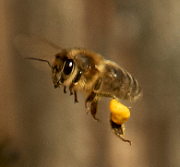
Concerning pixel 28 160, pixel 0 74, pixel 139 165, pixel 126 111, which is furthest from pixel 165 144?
pixel 126 111

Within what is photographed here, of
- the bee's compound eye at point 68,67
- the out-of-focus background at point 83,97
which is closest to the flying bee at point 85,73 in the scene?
the bee's compound eye at point 68,67

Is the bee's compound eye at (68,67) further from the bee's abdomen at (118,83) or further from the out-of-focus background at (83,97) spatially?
the out-of-focus background at (83,97)

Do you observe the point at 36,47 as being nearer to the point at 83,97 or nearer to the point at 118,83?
the point at 118,83

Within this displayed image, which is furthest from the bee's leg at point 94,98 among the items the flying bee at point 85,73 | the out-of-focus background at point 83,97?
the out-of-focus background at point 83,97

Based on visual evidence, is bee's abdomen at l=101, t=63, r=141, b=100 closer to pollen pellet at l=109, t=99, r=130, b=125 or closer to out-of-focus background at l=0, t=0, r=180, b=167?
pollen pellet at l=109, t=99, r=130, b=125

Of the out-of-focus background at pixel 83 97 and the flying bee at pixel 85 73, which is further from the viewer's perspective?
the out-of-focus background at pixel 83 97

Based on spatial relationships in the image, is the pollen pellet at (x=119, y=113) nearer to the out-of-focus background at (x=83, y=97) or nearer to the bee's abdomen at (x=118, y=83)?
the bee's abdomen at (x=118, y=83)

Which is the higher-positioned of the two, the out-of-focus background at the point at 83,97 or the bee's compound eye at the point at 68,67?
the bee's compound eye at the point at 68,67
